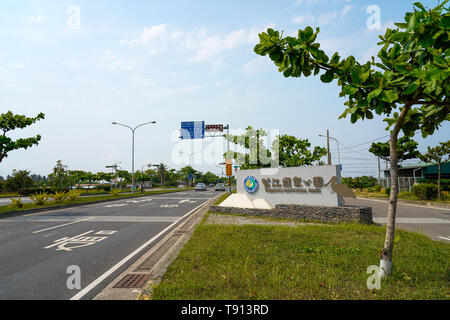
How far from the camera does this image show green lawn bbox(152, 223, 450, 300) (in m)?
3.67

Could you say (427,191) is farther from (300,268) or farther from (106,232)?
(106,232)

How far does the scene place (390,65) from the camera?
3.54 meters

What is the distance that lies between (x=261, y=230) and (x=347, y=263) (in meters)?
3.64

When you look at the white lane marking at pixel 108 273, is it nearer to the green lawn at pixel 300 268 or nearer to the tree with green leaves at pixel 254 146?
the green lawn at pixel 300 268

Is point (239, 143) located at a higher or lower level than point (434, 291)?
higher

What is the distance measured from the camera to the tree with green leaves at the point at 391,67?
2.95m

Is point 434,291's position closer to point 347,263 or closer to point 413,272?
point 413,272

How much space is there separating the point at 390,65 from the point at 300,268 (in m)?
3.88

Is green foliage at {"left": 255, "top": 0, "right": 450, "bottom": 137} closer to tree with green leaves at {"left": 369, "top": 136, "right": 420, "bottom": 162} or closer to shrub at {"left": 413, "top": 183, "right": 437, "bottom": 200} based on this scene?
shrub at {"left": 413, "top": 183, "right": 437, "bottom": 200}

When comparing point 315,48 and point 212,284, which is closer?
point 315,48

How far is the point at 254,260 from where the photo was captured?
5.11 m

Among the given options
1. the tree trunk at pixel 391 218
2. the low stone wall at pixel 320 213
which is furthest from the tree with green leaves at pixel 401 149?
the tree trunk at pixel 391 218

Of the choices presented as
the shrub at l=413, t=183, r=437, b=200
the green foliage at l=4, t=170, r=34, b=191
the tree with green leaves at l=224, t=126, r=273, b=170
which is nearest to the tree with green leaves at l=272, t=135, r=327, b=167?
the tree with green leaves at l=224, t=126, r=273, b=170
